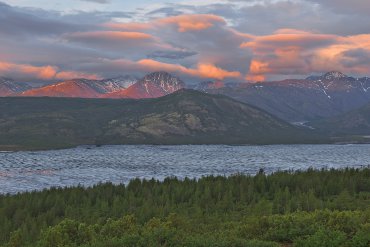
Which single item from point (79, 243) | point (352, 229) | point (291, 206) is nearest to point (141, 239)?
point (79, 243)

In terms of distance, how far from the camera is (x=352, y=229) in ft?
111

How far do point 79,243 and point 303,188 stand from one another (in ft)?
218

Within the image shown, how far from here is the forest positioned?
1228 inches

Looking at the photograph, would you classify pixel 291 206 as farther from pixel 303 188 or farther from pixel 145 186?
pixel 145 186

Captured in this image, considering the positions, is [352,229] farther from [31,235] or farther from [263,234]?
[31,235]

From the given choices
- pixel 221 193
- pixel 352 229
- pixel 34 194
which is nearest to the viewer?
pixel 352 229

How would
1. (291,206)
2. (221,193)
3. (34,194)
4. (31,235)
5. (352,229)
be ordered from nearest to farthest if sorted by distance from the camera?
(352,229) → (31,235) → (291,206) → (221,193) → (34,194)

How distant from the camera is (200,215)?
60625mm

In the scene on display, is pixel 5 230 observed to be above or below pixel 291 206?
below

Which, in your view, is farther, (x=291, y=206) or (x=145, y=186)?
(x=145, y=186)

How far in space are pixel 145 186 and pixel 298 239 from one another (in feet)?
248

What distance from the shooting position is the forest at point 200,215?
31.2 metres

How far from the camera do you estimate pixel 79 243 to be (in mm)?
34125

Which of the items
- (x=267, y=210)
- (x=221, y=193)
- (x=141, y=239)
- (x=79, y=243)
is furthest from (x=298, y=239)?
(x=221, y=193)
